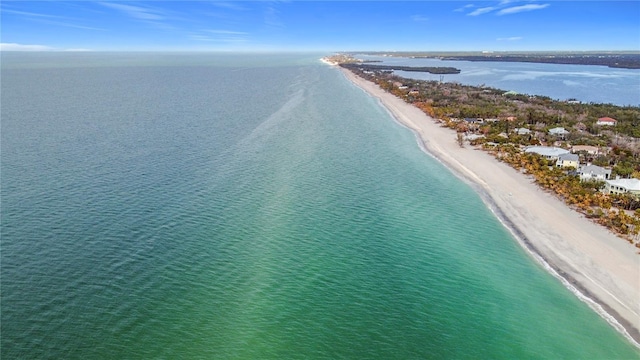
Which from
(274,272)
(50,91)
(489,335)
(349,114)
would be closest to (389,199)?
(274,272)

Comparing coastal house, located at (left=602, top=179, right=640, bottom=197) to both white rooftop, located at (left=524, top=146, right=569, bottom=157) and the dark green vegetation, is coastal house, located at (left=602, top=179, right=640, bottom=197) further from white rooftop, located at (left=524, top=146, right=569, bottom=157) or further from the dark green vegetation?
white rooftop, located at (left=524, top=146, right=569, bottom=157)

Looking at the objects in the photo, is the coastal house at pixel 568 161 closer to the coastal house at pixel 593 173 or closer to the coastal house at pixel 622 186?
the coastal house at pixel 593 173

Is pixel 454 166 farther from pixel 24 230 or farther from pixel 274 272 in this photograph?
pixel 24 230

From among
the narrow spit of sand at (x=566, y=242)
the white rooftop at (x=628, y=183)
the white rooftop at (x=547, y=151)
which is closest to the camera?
the narrow spit of sand at (x=566, y=242)

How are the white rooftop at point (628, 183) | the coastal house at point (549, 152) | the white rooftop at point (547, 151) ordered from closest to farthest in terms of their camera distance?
the white rooftop at point (628, 183)
the coastal house at point (549, 152)
the white rooftop at point (547, 151)

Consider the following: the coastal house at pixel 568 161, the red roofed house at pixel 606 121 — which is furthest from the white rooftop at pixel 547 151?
the red roofed house at pixel 606 121

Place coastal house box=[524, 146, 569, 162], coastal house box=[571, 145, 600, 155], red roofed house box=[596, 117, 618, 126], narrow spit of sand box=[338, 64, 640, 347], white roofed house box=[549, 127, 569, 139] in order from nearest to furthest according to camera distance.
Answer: narrow spit of sand box=[338, 64, 640, 347], coastal house box=[524, 146, 569, 162], coastal house box=[571, 145, 600, 155], white roofed house box=[549, 127, 569, 139], red roofed house box=[596, 117, 618, 126]

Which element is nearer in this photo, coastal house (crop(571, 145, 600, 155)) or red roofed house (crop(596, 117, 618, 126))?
coastal house (crop(571, 145, 600, 155))

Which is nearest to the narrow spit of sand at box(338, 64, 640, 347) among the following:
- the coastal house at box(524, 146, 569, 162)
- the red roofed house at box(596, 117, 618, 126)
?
the coastal house at box(524, 146, 569, 162)
